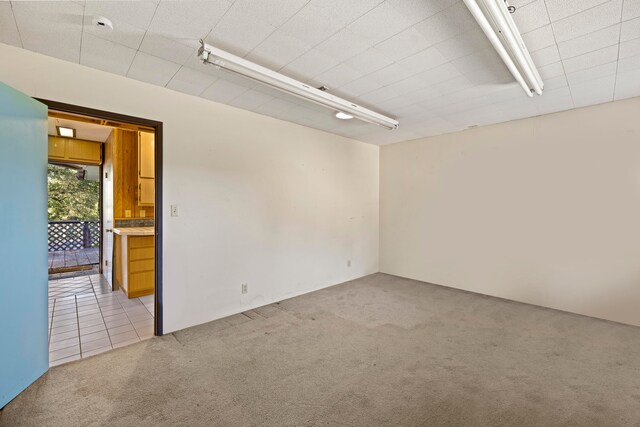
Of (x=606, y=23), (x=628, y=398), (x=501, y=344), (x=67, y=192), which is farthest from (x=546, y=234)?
(x=67, y=192)

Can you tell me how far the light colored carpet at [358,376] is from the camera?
5.84 feet

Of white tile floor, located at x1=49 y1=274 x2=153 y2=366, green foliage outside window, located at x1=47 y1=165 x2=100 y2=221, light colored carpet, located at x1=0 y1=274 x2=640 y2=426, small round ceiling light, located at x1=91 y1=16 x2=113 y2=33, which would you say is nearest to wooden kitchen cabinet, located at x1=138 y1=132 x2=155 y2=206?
white tile floor, located at x1=49 y1=274 x2=153 y2=366

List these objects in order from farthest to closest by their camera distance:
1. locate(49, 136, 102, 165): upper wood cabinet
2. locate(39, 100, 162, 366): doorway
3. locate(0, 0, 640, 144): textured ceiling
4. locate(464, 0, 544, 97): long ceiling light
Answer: locate(49, 136, 102, 165): upper wood cabinet → locate(39, 100, 162, 366): doorway → locate(0, 0, 640, 144): textured ceiling → locate(464, 0, 544, 97): long ceiling light

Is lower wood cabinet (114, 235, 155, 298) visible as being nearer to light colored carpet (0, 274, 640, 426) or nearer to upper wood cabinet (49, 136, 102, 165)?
light colored carpet (0, 274, 640, 426)

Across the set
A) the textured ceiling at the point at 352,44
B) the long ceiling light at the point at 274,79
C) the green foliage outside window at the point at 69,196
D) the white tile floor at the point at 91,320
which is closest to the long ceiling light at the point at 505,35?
the textured ceiling at the point at 352,44

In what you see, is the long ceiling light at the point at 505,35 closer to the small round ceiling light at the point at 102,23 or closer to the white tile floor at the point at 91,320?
the small round ceiling light at the point at 102,23

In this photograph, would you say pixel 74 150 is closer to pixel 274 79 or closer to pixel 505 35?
pixel 274 79

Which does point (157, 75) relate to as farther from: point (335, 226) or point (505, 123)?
point (505, 123)

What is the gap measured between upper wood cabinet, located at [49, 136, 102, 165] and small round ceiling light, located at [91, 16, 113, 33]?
4.14 metres

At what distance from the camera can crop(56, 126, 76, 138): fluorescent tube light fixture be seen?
14.0 ft

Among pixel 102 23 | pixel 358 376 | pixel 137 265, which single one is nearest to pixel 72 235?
pixel 137 265

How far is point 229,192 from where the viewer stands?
336 centimetres

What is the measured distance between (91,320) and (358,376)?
3.07m

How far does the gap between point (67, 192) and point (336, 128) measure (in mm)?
10335
